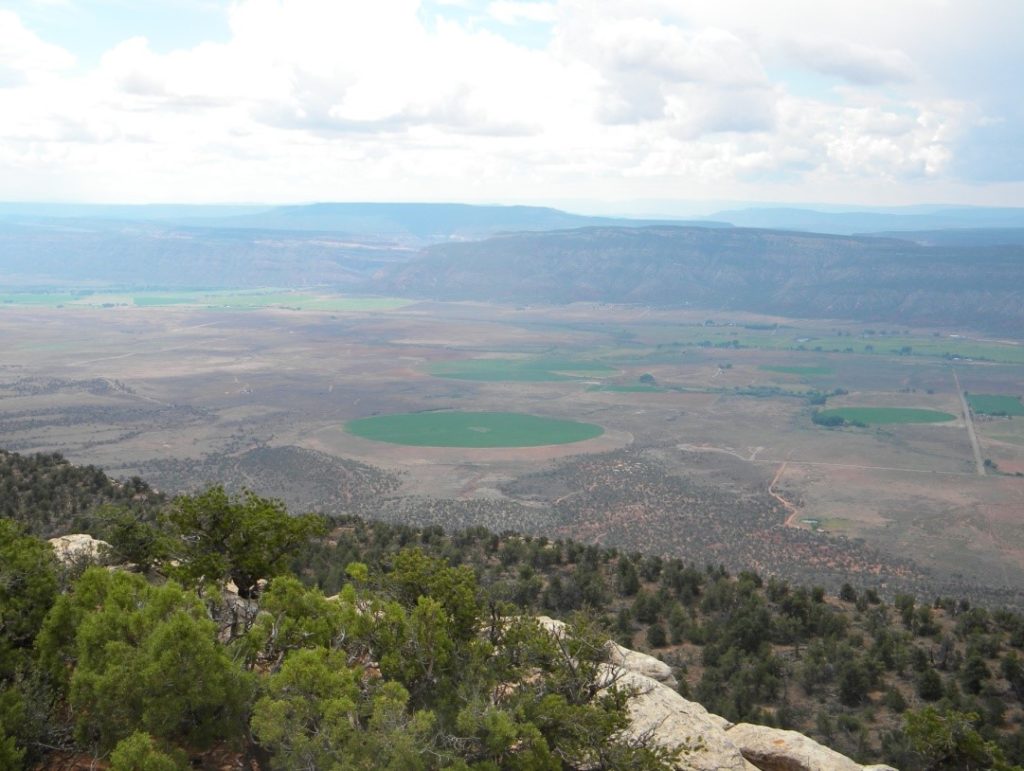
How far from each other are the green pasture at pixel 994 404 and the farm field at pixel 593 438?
263 cm

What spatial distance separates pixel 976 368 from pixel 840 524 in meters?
92.0

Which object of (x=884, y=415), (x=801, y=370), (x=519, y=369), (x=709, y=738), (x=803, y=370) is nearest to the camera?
(x=709, y=738)

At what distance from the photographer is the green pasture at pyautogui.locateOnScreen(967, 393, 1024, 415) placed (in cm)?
10650

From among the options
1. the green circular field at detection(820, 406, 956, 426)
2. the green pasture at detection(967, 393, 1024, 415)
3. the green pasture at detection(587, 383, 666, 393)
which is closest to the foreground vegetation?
the green circular field at detection(820, 406, 956, 426)

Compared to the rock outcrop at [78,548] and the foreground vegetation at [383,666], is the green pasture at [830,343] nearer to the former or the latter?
the foreground vegetation at [383,666]

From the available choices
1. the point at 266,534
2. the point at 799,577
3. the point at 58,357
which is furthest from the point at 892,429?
the point at 58,357

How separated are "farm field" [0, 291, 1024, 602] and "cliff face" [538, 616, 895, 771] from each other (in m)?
32.3

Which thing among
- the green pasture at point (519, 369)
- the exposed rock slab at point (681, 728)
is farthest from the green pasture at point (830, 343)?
the exposed rock slab at point (681, 728)

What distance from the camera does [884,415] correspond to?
4094 inches

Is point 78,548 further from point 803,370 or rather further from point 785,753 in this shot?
point 803,370

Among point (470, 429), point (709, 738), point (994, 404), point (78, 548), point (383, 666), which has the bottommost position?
point (470, 429)

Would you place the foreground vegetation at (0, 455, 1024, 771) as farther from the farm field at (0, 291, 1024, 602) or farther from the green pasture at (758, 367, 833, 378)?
the green pasture at (758, 367, 833, 378)

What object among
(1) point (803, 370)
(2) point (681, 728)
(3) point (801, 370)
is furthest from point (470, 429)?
(2) point (681, 728)

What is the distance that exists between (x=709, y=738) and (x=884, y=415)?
314 ft
